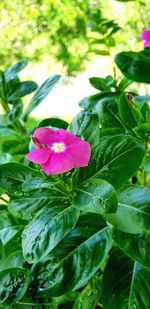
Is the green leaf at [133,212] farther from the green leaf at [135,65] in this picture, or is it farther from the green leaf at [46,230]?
the green leaf at [135,65]

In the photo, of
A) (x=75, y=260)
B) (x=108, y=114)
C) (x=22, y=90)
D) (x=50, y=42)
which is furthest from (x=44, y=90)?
(x=50, y=42)

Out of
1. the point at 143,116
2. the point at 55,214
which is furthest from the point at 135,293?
the point at 143,116

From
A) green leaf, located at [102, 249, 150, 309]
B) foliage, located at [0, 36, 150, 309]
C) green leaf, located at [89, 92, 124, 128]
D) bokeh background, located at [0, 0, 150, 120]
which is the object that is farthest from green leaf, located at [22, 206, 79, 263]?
bokeh background, located at [0, 0, 150, 120]

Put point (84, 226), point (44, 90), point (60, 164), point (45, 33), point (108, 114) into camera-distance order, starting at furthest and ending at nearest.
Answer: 1. point (45, 33)
2. point (44, 90)
3. point (108, 114)
4. point (84, 226)
5. point (60, 164)

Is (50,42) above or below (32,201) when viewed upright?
below

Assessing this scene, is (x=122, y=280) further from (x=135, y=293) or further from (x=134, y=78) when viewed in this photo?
(x=134, y=78)

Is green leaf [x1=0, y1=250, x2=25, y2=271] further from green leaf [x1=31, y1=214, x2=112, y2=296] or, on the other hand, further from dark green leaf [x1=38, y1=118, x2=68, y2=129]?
dark green leaf [x1=38, y1=118, x2=68, y2=129]

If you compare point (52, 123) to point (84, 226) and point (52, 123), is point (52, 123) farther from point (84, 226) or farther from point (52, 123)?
point (84, 226)

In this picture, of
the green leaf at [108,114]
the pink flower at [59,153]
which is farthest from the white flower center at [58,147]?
the green leaf at [108,114]
